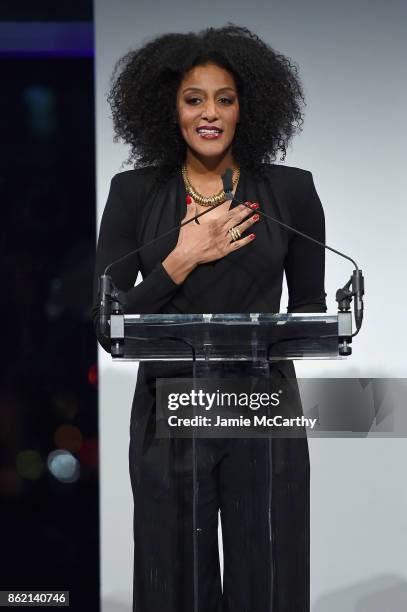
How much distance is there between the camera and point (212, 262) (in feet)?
8.73

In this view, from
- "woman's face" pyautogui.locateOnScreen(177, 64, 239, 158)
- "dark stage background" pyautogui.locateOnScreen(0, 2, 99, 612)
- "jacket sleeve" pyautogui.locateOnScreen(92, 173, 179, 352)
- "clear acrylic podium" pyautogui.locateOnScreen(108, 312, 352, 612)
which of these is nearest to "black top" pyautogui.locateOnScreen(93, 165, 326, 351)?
"jacket sleeve" pyautogui.locateOnScreen(92, 173, 179, 352)

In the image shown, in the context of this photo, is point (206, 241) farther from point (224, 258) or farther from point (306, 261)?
point (306, 261)

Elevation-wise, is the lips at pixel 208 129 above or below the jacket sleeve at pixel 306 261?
above

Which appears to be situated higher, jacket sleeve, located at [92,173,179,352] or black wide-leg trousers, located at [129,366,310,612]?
jacket sleeve, located at [92,173,179,352]

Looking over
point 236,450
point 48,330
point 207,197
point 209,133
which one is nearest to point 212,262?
point 207,197

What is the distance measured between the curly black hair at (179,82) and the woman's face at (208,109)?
3 cm

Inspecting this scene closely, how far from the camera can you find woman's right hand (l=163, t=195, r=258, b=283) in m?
2.61

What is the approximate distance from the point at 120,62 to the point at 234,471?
56.4 inches

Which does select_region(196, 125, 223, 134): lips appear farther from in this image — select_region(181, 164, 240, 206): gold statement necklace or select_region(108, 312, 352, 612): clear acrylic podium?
select_region(108, 312, 352, 612): clear acrylic podium

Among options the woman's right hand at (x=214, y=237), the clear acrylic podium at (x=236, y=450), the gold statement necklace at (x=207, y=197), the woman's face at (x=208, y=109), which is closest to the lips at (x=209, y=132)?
the woman's face at (x=208, y=109)

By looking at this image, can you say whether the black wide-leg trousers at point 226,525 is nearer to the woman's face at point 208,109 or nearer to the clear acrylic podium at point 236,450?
the clear acrylic podium at point 236,450

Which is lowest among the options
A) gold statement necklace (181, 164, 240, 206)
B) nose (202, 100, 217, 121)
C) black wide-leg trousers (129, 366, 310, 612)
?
black wide-leg trousers (129, 366, 310, 612)

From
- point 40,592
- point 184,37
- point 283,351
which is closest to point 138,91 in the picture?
point 184,37

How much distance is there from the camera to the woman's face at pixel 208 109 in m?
2.79
